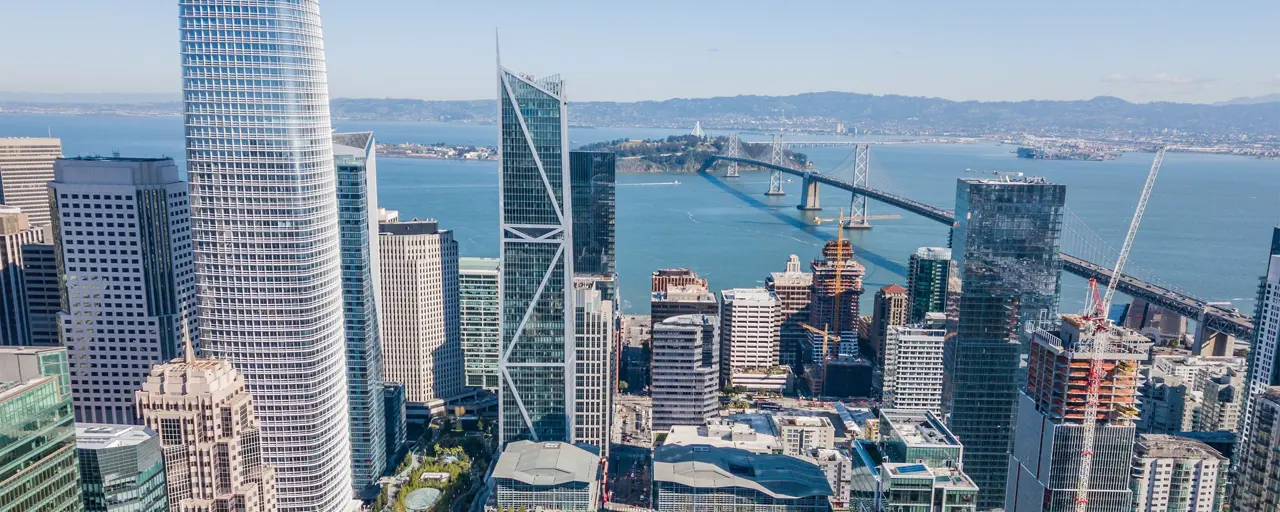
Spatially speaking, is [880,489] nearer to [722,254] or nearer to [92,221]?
[92,221]

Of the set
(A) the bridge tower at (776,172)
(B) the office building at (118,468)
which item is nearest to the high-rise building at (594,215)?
(B) the office building at (118,468)

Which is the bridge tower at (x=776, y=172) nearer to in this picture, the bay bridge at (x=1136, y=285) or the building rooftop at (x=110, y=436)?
the bay bridge at (x=1136, y=285)

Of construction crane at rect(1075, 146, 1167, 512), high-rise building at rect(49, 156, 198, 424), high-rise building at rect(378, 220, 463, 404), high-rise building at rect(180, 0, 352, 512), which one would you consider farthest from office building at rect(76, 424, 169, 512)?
construction crane at rect(1075, 146, 1167, 512)

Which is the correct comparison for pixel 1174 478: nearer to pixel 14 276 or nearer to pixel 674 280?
pixel 674 280

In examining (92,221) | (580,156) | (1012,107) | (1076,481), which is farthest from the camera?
(1012,107)

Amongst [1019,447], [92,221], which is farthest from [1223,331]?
[92,221]

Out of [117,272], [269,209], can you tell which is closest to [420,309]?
[117,272]
